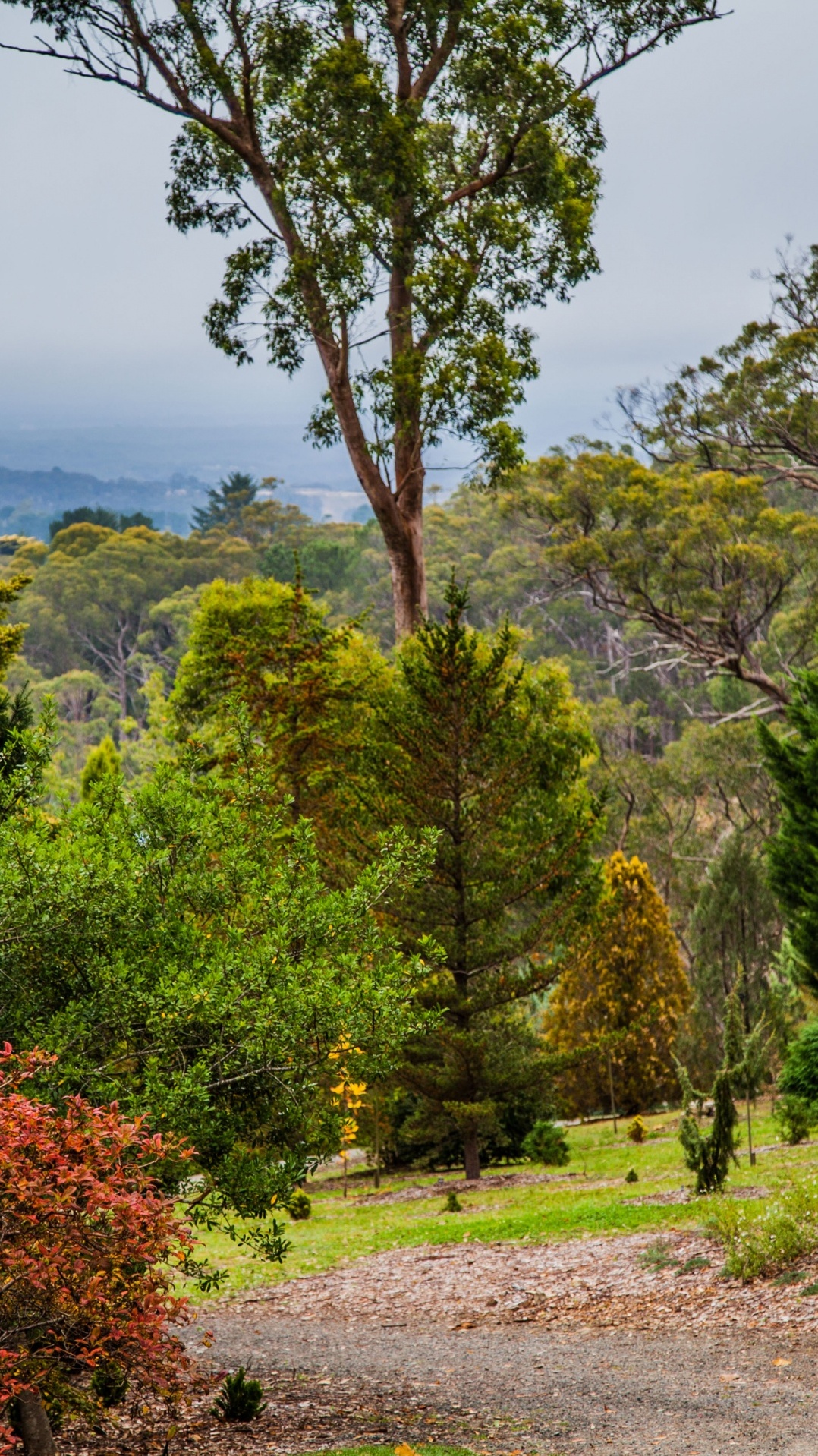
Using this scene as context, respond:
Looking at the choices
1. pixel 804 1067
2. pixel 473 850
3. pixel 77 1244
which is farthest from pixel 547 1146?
pixel 77 1244

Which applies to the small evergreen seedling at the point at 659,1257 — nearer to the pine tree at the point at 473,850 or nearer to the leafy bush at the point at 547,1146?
the pine tree at the point at 473,850

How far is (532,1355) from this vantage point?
7059 mm

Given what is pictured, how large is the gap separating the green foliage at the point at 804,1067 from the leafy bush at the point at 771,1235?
3749 millimetres

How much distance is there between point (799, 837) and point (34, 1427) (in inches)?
425

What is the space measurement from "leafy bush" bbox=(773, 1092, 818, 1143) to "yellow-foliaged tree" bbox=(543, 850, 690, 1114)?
200 inches

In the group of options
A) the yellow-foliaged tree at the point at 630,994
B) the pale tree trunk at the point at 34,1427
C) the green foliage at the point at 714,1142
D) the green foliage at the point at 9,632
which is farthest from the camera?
the yellow-foliaged tree at the point at 630,994

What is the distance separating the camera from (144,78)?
58.9ft

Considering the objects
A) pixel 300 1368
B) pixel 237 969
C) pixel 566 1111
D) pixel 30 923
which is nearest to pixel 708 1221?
pixel 300 1368

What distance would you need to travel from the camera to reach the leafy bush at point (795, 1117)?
12.0m

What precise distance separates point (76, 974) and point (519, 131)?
16.4 meters

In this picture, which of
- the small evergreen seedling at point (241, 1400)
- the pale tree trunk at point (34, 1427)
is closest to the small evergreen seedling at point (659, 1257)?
the small evergreen seedling at point (241, 1400)

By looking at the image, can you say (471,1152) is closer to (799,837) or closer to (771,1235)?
(799,837)

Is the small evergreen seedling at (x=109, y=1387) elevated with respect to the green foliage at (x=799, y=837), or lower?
lower

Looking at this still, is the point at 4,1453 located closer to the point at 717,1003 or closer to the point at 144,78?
the point at 717,1003
